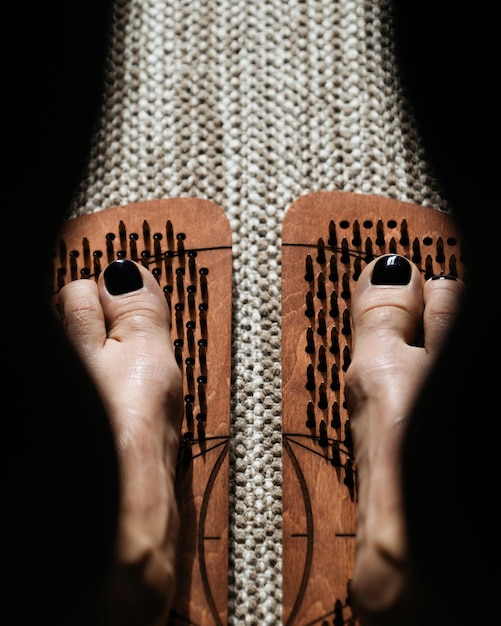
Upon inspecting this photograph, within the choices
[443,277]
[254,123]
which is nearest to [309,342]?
[443,277]

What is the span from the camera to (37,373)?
0.65 meters

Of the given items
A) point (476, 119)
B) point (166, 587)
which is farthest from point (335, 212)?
point (166, 587)

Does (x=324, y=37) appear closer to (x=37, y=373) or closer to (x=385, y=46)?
(x=385, y=46)

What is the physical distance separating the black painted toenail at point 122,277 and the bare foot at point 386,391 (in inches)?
7.1

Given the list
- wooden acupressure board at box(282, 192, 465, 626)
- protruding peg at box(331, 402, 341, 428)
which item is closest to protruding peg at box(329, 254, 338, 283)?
wooden acupressure board at box(282, 192, 465, 626)

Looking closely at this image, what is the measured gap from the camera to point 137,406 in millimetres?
759

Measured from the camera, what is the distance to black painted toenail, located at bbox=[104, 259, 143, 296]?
2.64 ft

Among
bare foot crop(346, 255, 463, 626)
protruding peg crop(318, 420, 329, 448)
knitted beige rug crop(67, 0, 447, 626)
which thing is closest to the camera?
bare foot crop(346, 255, 463, 626)


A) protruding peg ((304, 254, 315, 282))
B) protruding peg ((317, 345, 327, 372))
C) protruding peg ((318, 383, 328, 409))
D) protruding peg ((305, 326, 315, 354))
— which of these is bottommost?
protruding peg ((318, 383, 328, 409))

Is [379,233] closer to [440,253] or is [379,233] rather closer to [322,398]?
[440,253]

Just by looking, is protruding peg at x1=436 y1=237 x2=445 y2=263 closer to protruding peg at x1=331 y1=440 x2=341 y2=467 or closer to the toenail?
the toenail

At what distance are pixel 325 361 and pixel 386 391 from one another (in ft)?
0.24

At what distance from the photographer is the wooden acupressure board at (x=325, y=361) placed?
74 centimetres

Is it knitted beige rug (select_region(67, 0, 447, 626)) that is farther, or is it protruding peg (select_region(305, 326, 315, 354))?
knitted beige rug (select_region(67, 0, 447, 626))
